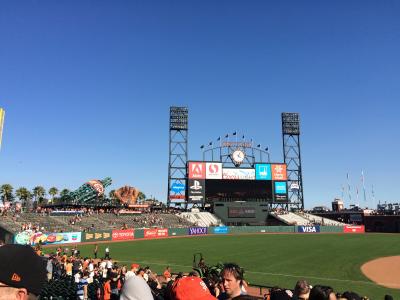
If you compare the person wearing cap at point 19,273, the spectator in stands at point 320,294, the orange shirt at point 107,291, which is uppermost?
the person wearing cap at point 19,273

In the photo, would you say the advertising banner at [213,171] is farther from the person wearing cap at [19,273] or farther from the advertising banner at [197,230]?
the person wearing cap at [19,273]

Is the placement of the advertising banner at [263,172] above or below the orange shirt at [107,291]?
above

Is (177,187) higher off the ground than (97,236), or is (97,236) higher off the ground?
(177,187)

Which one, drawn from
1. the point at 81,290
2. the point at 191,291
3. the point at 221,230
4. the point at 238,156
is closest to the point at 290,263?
the point at 81,290

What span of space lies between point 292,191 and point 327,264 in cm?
5809

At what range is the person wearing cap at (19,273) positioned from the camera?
7.11 feet

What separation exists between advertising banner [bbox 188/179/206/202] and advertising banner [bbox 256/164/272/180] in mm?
12238

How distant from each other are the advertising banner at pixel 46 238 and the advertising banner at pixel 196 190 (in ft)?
92.4

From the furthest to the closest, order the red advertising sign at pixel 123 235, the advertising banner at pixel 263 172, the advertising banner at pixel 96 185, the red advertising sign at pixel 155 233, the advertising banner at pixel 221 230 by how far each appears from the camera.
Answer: the advertising banner at pixel 96 185, the advertising banner at pixel 263 172, the advertising banner at pixel 221 230, the red advertising sign at pixel 155 233, the red advertising sign at pixel 123 235

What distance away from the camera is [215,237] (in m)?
57.0

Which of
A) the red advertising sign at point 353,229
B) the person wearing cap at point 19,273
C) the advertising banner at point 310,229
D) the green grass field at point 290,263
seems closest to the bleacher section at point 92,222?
the green grass field at point 290,263

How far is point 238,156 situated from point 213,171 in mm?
7942

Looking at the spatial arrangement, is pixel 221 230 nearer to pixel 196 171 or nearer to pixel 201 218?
pixel 201 218

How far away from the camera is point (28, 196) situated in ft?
407
